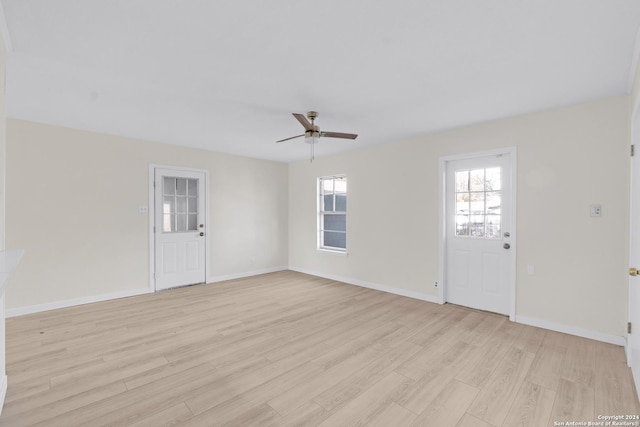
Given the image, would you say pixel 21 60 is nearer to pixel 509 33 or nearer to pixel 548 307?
pixel 509 33

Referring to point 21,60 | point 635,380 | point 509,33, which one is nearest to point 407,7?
point 509,33

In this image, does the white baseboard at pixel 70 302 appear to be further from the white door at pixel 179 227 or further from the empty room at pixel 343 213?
the white door at pixel 179 227

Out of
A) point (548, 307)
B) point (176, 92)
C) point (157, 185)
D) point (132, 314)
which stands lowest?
point (132, 314)

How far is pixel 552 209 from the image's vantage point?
10.7 ft

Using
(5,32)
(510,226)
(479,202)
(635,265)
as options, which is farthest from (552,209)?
(5,32)

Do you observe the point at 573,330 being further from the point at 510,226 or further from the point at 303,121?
the point at 303,121

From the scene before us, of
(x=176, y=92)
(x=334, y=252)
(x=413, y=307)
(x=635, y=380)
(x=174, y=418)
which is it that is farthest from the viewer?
(x=334, y=252)

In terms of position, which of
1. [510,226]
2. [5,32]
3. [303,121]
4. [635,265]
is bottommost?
[635,265]

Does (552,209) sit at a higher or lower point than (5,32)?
lower

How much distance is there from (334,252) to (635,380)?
163 inches

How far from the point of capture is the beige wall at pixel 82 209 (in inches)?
147

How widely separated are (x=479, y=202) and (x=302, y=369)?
9.99 feet

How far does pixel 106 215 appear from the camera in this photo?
14.2 feet

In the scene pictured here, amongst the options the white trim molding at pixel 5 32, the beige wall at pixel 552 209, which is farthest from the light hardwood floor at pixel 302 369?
the white trim molding at pixel 5 32
